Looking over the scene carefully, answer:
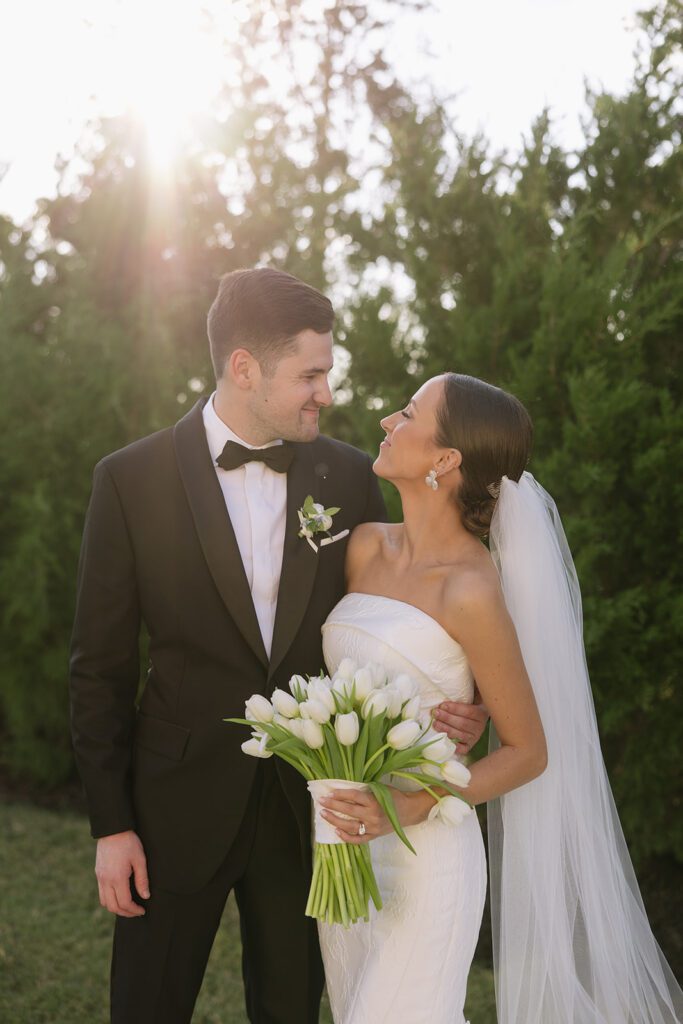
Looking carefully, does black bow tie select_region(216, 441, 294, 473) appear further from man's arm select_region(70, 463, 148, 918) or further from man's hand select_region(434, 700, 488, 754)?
man's hand select_region(434, 700, 488, 754)

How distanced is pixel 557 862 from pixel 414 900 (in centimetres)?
46

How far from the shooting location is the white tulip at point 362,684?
225cm

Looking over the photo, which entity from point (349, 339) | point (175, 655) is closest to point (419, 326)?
point (349, 339)

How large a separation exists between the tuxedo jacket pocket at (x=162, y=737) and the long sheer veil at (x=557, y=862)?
0.94 m

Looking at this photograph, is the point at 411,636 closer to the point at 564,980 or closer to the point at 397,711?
the point at 397,711

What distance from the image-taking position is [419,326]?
5.54 m

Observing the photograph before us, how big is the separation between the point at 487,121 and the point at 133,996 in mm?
4545

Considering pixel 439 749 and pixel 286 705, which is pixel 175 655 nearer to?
pixel 286 705

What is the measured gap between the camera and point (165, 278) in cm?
766

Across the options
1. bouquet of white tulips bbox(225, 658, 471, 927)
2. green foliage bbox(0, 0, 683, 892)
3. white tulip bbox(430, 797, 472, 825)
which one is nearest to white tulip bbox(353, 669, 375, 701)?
bouquet of white tulips bbox(225, 658, 471, 927)

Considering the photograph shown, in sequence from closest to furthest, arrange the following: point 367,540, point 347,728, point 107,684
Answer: point 347,728 < point 107,684 < point 367,540

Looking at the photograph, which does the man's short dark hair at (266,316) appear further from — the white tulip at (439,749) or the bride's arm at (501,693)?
the white tulip at (439,749)

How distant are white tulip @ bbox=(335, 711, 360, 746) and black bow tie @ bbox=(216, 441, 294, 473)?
928 millimetres

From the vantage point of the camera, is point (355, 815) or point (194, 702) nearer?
point (355, 815)
